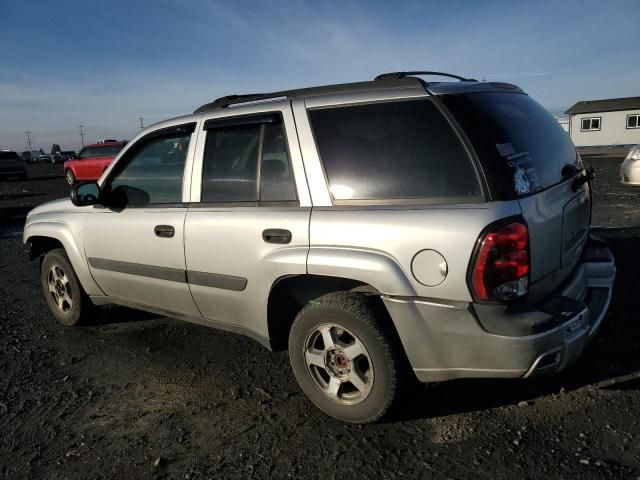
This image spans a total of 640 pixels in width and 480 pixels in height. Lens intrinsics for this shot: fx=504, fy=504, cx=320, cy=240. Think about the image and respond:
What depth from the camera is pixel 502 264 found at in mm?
2332

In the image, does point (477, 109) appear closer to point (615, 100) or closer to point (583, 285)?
point (583, 285)

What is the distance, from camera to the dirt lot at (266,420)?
2.49 metres

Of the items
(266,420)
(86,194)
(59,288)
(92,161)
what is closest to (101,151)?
(92,161)

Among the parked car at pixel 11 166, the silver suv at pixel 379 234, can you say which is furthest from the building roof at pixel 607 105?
the silver suv at pixel 379 234

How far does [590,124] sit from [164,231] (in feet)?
144

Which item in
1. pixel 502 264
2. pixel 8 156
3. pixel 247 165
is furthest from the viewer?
pixel 8 156

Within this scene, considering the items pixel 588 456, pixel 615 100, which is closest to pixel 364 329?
pixel 588 456

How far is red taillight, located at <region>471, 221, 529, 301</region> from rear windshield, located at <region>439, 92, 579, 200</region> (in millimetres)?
178

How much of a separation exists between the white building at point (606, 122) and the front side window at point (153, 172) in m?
42.3

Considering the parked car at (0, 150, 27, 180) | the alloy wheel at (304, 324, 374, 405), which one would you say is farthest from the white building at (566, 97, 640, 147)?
the alloy wheel at (304, 324, 374, 405)

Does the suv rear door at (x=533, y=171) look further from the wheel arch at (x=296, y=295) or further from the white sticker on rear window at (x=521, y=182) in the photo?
the wheel arch at (x=296, y=295)

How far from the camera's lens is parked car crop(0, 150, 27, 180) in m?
26.0

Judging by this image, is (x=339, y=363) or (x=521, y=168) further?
(x=339, y=363)

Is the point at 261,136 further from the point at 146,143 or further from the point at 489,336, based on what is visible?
the point at 489,336
